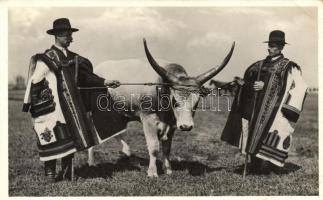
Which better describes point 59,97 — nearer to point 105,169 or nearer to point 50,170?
point 50,170

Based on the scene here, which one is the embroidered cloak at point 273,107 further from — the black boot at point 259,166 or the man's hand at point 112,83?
the man's hand at point 112,83

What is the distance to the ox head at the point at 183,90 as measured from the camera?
7258 mm

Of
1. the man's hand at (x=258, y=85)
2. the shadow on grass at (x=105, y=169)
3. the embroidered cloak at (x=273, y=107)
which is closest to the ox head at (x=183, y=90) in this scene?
the man's hand at (x=258, y=85)

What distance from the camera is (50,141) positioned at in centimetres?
737

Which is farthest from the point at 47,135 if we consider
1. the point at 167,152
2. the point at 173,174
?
the point at 173,174

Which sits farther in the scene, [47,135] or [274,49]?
[274,49]

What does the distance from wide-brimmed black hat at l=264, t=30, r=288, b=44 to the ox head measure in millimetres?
771

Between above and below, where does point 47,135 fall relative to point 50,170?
above

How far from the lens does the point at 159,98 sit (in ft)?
24.7

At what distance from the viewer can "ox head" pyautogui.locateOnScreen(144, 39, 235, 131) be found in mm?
7258

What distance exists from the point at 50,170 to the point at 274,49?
12.1 ft
